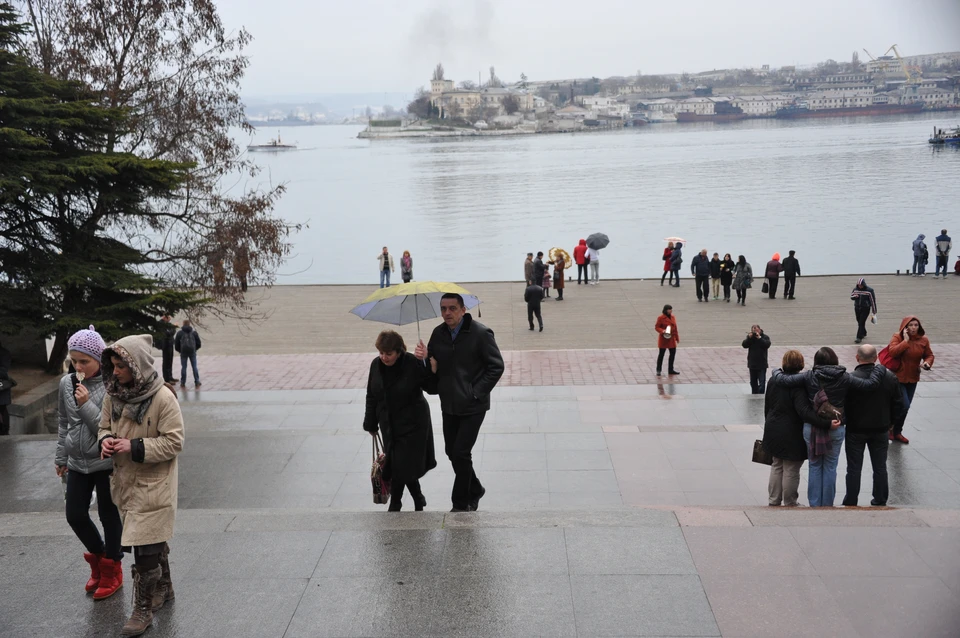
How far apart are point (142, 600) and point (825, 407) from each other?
196 inches

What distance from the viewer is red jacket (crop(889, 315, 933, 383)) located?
9.40 m

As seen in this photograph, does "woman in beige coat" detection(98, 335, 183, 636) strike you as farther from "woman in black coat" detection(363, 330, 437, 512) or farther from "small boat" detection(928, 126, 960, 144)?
"small boat" detection(928, 126, 960, 144)

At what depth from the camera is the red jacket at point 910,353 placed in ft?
30.8

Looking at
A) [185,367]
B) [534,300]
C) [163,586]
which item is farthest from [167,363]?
[163,586]

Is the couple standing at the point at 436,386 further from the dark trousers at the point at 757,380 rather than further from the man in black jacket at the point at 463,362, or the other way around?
the dark trousers at the point at 757,380

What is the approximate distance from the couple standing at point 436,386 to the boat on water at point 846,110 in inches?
5815

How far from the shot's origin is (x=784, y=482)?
23.4 feet

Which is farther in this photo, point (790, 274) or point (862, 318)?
point (790, 274)

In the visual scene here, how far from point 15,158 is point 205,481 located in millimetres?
6123

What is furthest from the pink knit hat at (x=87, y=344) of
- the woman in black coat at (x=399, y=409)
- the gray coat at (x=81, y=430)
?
the woman in black coat at (x=399, y=409)

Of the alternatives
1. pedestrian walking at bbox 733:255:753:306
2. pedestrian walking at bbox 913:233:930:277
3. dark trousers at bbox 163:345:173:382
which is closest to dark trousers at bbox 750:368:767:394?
pedestrian walking at bbox 733:255:753:306

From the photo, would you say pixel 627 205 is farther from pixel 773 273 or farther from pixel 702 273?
pixel 702 273

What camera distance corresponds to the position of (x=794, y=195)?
71625 millimetres

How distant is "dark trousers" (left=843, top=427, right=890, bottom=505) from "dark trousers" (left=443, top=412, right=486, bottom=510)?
313 centimetres
